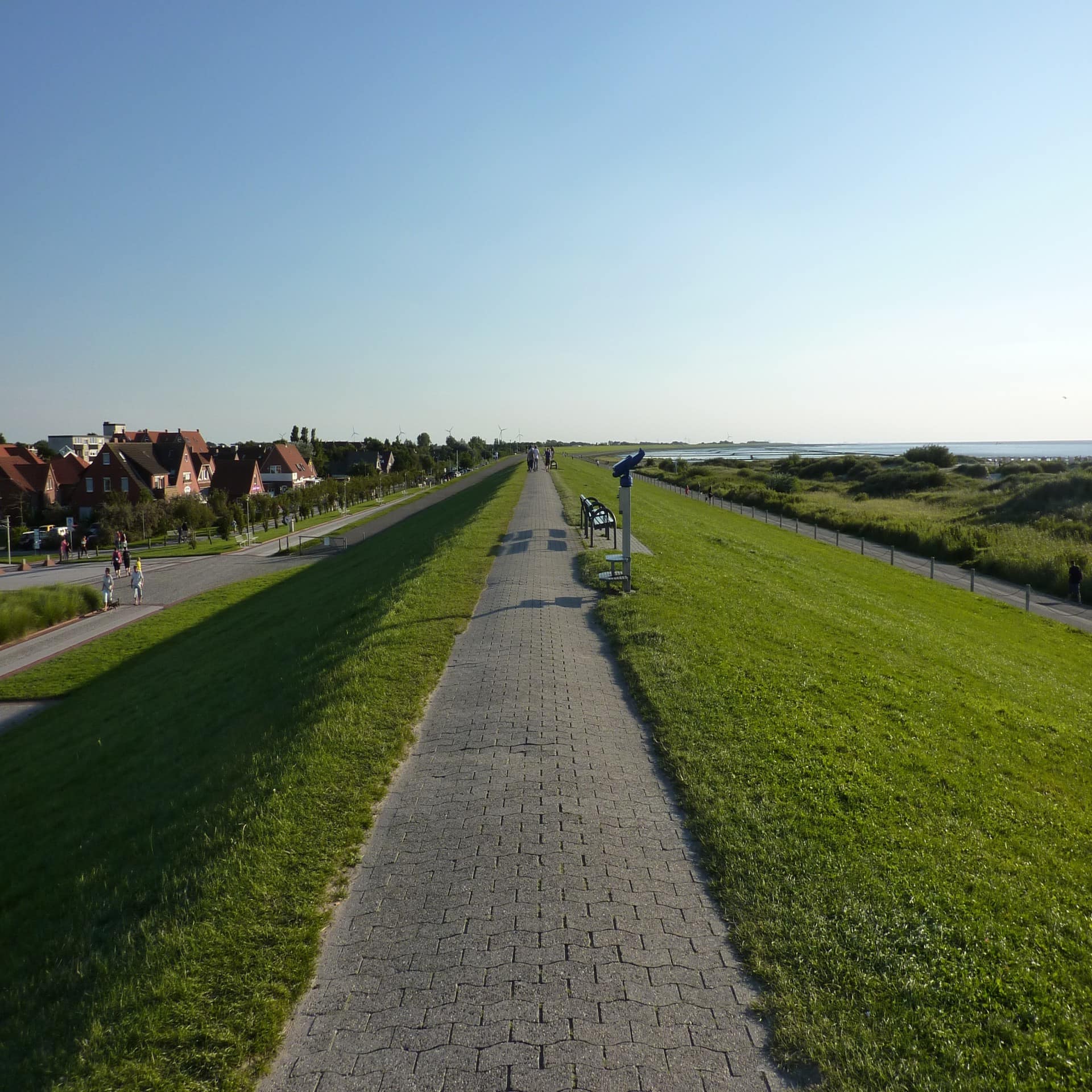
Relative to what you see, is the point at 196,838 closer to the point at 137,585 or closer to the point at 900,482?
the point at 137,585

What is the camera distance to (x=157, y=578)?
28.9 meters

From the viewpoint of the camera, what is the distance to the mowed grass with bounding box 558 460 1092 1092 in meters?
3.18

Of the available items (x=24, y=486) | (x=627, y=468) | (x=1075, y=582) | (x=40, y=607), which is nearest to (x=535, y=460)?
(x=24, y=486)

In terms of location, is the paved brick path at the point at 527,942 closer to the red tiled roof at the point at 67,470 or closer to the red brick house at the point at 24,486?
the red brick house at the point at 24,486

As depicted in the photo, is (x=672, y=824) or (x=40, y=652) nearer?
(x=672, y=824)

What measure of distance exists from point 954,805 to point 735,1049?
341 centimetres

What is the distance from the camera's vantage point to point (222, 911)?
3920 millimetres

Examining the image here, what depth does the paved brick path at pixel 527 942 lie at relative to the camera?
294 cm

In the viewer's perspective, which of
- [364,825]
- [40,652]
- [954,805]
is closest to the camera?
[364,825]

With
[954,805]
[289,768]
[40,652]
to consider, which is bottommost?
[40,652]

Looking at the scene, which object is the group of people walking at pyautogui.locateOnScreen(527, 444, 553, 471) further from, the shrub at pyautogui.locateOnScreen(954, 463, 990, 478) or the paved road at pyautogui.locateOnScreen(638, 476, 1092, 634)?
the shrub at pyautogui.locateOnScreen(954, 463, 990, 478)

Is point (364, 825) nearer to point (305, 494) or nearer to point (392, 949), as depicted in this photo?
point (392, 949)

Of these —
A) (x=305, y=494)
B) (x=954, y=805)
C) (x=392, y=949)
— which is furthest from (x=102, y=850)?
(x=305, y=494)

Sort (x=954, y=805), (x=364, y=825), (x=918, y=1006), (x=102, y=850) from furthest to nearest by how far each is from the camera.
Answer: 1. (x=102, y=850)
2. (x=954, y=805)
3. (x=364, y=825)
4. (x=918, y=1006)
